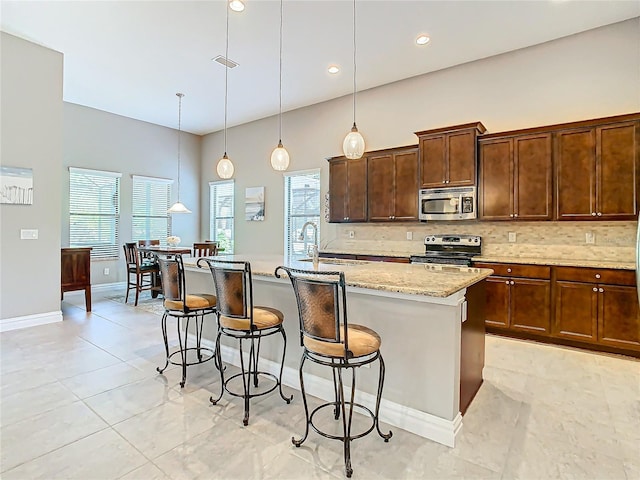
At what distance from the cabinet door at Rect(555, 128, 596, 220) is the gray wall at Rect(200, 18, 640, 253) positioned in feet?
1.58

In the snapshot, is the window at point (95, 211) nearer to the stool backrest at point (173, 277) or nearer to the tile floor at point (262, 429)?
the tile floor at point (262, 429)

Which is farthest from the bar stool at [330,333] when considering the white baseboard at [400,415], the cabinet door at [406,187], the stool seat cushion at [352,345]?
the cabinet door at [406,187]

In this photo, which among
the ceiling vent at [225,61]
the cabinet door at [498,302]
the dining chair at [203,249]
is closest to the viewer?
the cabinet door at [498,302]

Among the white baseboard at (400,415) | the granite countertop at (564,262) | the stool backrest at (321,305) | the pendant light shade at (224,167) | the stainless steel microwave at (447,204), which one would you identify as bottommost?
the white baseboard at (400,415)

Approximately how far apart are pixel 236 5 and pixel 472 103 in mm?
3104

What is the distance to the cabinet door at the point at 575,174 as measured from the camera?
3.61 meters

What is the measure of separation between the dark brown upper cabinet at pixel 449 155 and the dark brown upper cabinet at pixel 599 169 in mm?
852

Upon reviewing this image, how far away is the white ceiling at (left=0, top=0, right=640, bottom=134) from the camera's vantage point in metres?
3.53

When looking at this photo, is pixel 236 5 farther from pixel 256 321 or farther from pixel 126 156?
pixel 126 156

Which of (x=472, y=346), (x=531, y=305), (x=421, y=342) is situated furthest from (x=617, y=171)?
(x=421, y=342)

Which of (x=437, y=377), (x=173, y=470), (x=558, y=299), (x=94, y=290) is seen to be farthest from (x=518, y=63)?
(x=94, y=290)

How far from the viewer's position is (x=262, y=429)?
216cm

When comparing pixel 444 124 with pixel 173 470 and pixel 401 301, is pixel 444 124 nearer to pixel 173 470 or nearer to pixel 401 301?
pixel 401 301

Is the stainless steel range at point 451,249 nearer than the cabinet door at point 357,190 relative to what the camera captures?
Yes
